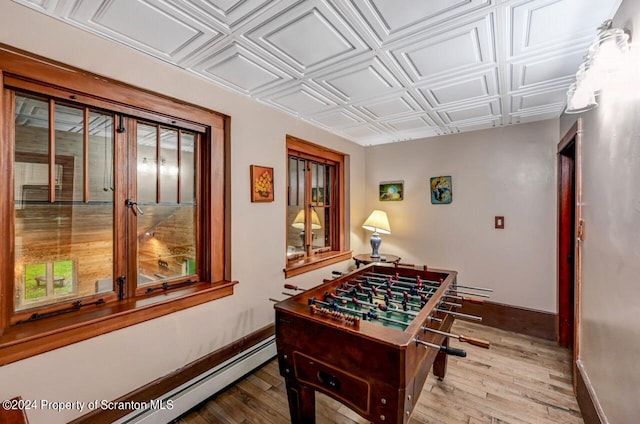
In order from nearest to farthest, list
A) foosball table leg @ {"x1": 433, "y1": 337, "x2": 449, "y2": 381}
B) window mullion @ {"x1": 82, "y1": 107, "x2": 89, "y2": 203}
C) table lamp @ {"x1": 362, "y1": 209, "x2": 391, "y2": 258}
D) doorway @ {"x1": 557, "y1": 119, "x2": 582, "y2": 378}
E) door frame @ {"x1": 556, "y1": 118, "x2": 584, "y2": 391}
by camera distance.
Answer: window mullion @ {"x1": 82, "y1": 107, "x2": 89, "y2": 203}, door frame @ {"x1": 556, "y1": 118, "x2": 584, "y2": 391}, foosball table leg @ {"x1": 433, "y1": 337, "x2": 449, "y2": 381}, doorway @ {"x1": 557, "y1": 119, "x2": 582, "y2": 378}, table lamp @ {"x1": 362, "y1": 209, "x2": 391, "y2": 258}

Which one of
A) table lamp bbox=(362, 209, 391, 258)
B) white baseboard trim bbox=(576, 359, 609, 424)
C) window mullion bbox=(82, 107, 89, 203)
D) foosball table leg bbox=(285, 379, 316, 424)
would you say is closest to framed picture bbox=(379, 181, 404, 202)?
table lamp bbox=(362, 209, 391, 258)

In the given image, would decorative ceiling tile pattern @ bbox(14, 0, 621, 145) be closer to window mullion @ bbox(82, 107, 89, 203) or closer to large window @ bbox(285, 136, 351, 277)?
window mullion @ bbox(82, 107, 89, 203)

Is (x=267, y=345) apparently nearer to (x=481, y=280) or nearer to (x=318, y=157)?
(x=318, y=157)

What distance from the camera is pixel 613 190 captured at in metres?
1.38

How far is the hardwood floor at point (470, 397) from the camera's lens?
1.82 meters

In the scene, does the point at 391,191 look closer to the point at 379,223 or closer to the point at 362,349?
the point at 379,223

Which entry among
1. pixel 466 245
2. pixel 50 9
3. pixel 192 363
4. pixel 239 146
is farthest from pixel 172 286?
pixel 466 245

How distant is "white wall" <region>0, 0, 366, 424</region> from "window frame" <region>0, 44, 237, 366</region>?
0.18 ft

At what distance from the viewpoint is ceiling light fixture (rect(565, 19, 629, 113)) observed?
1167 millimetres

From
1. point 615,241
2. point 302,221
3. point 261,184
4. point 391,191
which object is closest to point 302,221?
point 302,221

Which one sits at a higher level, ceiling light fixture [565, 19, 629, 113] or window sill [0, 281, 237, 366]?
ceiling light fixture [565, 19, 629, 113]

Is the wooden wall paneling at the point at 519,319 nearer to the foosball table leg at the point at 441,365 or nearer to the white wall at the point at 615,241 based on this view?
the foosball table leg at the point at 441,365

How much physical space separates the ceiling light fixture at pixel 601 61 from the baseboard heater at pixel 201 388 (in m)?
2.78

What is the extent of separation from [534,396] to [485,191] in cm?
205
